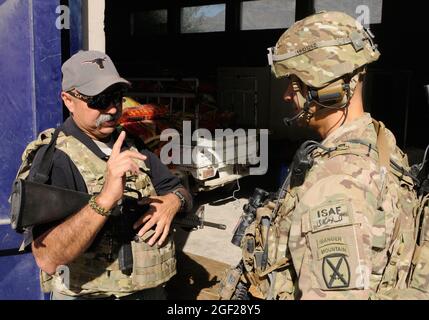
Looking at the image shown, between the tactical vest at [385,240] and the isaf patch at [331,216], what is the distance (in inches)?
6.7

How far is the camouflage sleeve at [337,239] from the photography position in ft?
4.83

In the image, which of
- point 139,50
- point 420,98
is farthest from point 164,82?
point 139,50

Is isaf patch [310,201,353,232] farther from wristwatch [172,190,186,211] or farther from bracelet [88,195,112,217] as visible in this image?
wristwatch [172,190,186,211]

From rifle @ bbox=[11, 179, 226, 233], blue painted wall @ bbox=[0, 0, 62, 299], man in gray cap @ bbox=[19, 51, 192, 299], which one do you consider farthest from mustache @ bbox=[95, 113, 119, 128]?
blue painted wall @ bbox=[0, 0, 62, 299]

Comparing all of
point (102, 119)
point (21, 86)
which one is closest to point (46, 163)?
point (102, 119)

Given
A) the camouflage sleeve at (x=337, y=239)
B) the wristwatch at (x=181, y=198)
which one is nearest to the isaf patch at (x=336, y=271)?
the camouflage sleeve at (x=337, y=239)

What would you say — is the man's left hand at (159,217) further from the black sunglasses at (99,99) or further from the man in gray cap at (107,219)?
the black sunglasses at (99,99)

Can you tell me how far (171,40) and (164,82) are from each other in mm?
5418

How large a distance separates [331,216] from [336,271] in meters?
0.17

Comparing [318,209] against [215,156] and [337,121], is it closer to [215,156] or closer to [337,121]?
[337,121]

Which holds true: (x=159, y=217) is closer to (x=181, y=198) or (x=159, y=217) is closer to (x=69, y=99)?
(x=181, y=198)

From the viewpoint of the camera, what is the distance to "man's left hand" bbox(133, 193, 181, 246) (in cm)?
233

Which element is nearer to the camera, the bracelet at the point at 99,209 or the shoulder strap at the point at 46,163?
Result: the bracelet at the point at 99,209

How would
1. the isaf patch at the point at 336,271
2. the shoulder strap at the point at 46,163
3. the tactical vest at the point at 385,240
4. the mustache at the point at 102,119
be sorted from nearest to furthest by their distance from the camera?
1. the isaf patch at the point at 336,271
2. the tactical vest at the point at 385,240
3. the shoulder strap at the point at 46,163
4. the mustache at the point at 102,119
